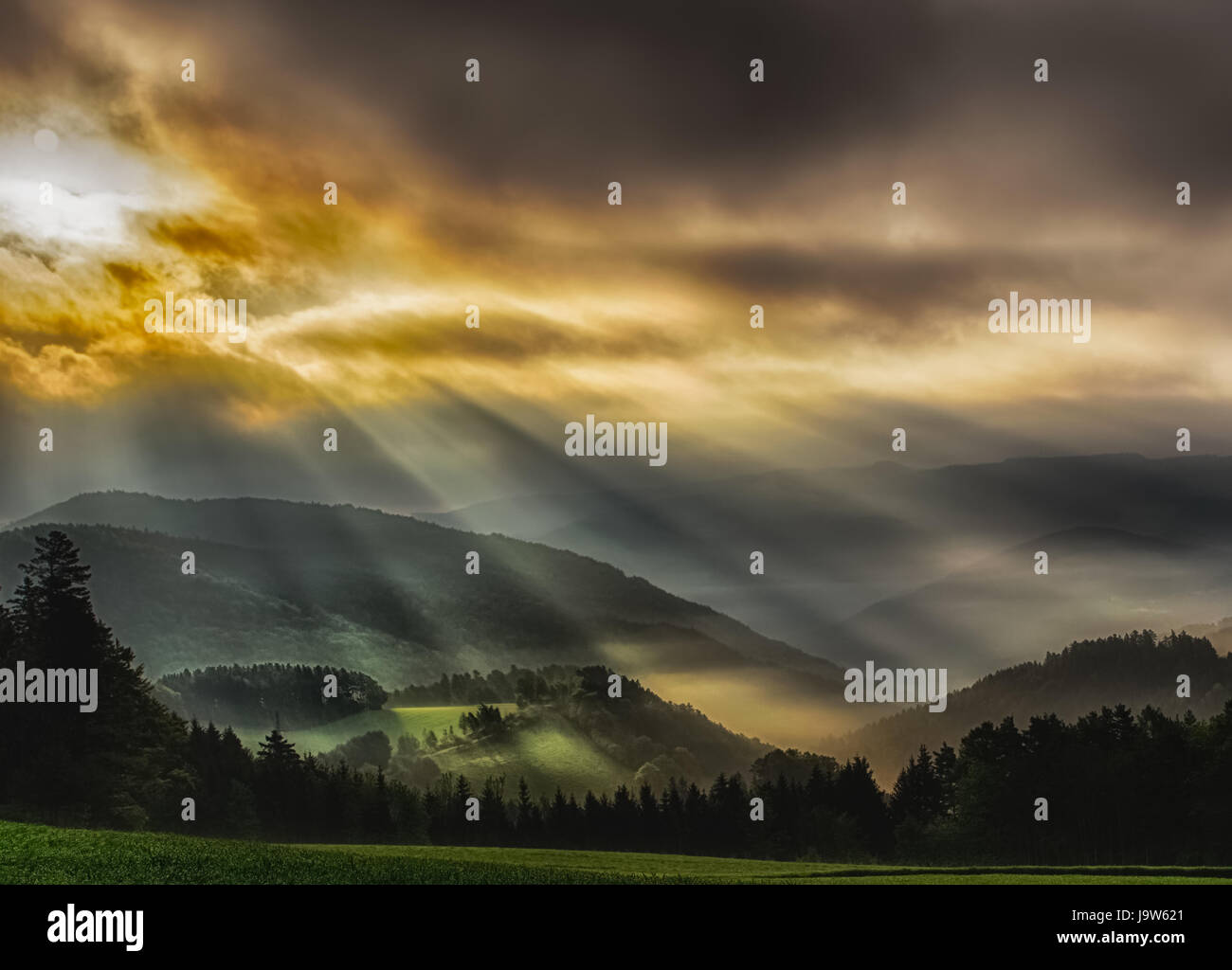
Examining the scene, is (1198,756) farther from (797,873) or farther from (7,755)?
(7,755)

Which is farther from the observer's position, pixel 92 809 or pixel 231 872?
pixel 92 809

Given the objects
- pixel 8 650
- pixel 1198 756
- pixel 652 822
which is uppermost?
pixel 8 650

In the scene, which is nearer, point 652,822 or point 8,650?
point 8,650

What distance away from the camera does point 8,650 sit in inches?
4525

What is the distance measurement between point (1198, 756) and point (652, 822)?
70.1m

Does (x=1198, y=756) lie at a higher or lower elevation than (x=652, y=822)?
higher
